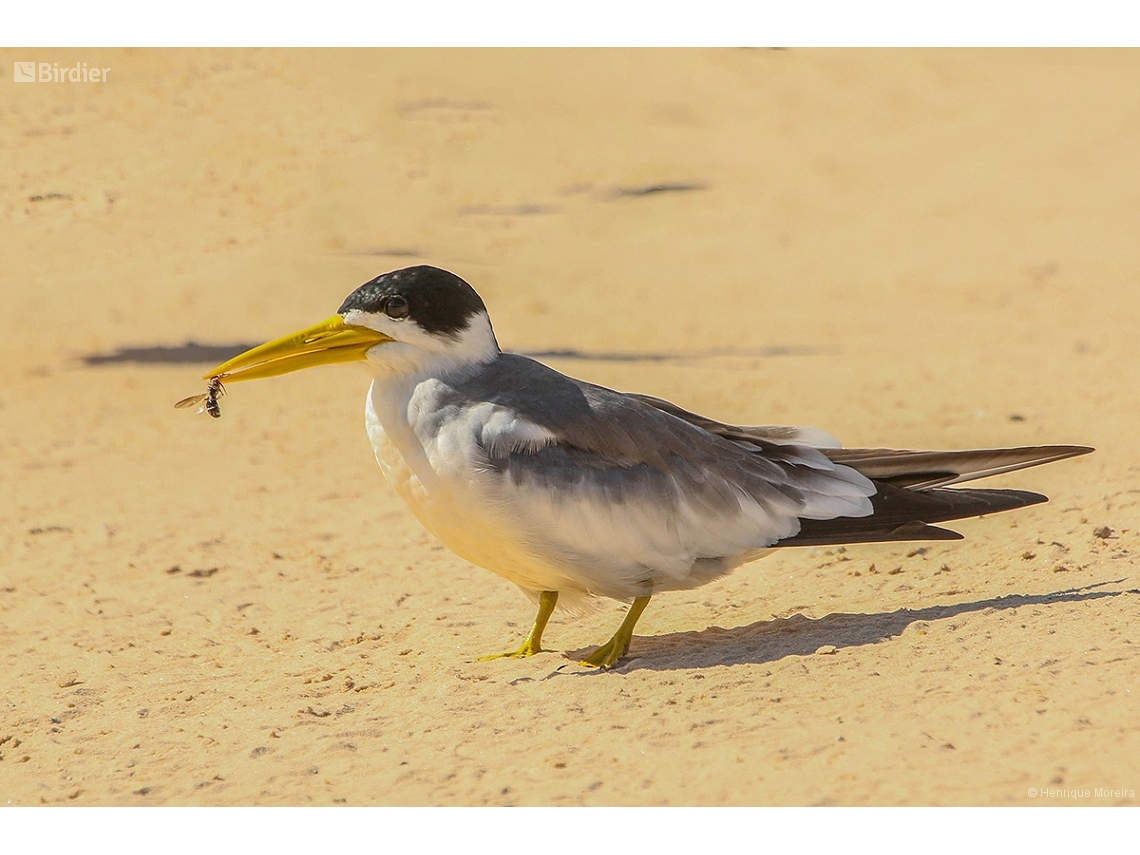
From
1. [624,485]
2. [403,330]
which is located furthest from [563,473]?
[403,330]

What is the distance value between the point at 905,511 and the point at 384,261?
10475 millimetres

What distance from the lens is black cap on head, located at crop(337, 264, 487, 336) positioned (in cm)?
560

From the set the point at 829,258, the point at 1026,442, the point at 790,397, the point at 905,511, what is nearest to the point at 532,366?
the point at 905,511

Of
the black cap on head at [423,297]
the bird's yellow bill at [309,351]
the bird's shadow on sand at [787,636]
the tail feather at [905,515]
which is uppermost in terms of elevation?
the black cap on head at [423,297]

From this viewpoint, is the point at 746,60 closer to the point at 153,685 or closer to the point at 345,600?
the point at 345,600

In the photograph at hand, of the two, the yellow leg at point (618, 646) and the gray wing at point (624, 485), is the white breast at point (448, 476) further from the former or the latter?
the yellow leg at point (618, 646)

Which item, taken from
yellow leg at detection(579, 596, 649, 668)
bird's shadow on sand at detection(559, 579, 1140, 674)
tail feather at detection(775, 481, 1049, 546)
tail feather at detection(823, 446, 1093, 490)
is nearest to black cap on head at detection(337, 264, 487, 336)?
yellow leg at detection(579, 596, 649, 668)

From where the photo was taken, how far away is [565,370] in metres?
12.0

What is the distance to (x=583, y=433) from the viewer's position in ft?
18.2

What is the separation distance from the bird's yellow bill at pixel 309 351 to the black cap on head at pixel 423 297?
0.12 meters

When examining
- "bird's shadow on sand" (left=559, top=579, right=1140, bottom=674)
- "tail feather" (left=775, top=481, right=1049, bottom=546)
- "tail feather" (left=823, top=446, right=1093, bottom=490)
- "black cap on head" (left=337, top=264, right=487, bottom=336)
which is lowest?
"bird's shadow on sand" (left=559, top=579, right=1140, bottom=674)

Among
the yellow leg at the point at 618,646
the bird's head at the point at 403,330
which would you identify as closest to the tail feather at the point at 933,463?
the yellow leg at the point at 618,646

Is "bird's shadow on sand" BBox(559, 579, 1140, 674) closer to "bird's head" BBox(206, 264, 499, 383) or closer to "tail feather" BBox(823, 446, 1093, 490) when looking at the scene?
"tail feather" BBox(823, 446, 1093, 490)

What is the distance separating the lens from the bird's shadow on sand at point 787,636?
5535mm
